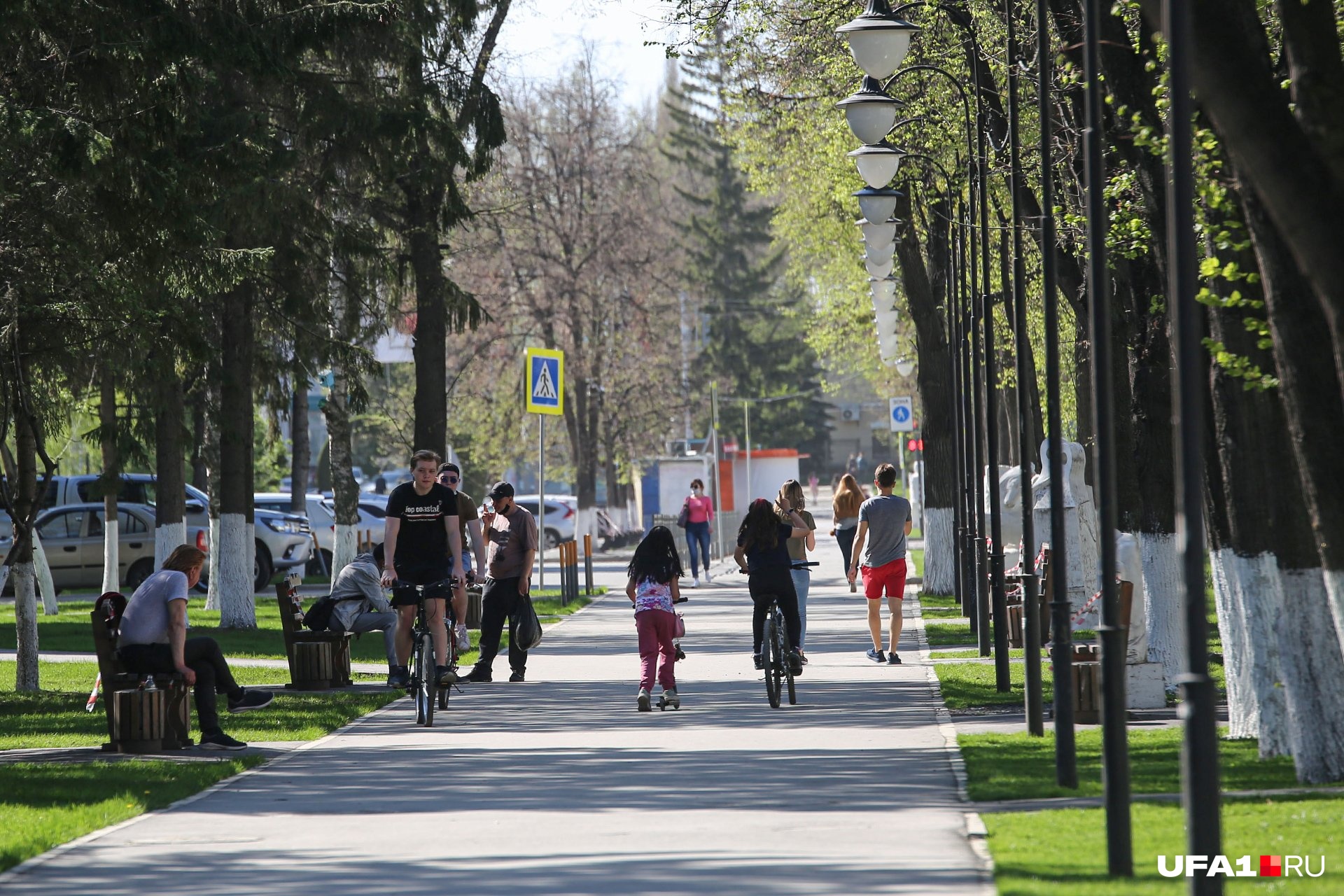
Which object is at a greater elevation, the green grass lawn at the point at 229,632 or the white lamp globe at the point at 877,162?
the white lamp globe at the point at 877,162

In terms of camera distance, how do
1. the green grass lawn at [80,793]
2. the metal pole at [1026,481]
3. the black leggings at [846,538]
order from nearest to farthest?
1. the green grass lawn at [80,793]
2. the metal pole at [1026,481]
3. the black leggings at [846,538]

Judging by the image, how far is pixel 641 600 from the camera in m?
14.9

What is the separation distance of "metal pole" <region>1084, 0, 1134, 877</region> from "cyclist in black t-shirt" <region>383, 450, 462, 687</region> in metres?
7.32

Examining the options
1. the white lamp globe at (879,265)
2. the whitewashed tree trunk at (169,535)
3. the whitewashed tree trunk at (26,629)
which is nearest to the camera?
the whitewashed tree trunk at (26,629)

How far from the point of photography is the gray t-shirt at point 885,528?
1866cm

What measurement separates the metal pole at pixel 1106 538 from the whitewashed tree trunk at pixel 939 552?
69.9 ft

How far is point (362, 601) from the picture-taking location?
56.4 feet

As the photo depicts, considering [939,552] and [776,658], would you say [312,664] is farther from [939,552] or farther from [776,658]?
[939,552]

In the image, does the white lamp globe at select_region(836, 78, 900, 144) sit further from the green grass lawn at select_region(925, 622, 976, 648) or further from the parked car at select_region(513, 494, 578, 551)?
the parked car at select_region(513, 494, 578, 551)

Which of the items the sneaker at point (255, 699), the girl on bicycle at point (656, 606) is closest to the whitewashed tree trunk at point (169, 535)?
the sneaker at point (255, 699)

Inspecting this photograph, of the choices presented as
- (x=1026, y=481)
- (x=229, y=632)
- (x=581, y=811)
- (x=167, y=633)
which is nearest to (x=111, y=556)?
(x=229, y=632)

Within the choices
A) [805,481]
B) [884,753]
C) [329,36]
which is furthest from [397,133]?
[805,481]

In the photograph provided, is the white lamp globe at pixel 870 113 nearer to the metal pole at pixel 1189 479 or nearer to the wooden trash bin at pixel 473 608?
the metal pole at pixel 1189 479

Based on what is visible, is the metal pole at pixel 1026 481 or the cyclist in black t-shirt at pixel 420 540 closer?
the metal pole at pixel 1026 481
